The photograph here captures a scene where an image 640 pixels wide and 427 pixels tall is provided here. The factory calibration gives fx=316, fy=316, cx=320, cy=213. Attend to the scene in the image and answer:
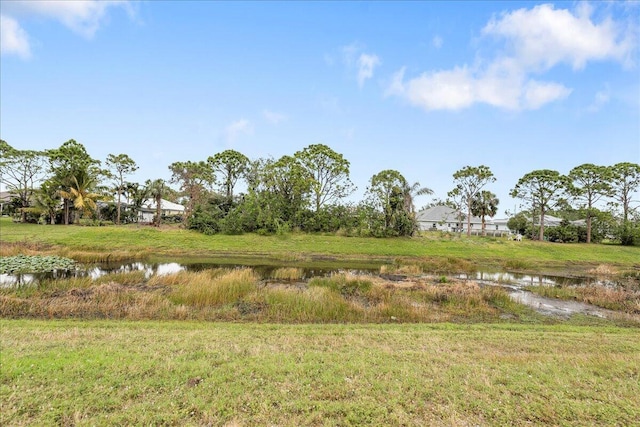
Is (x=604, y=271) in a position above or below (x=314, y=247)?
below

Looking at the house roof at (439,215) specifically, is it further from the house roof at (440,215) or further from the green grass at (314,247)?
the green grass at (314,247)

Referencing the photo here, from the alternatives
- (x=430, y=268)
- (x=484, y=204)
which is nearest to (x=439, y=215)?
(x=484, y=204)

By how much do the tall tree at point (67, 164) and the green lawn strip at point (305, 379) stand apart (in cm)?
4181

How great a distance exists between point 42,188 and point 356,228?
127 ft

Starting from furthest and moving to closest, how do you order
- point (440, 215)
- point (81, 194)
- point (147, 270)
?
point (440, 215)
point (81, 194)
point (147, 270)

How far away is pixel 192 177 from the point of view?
147ft

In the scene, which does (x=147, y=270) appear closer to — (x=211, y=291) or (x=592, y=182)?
(x=211, y=291)

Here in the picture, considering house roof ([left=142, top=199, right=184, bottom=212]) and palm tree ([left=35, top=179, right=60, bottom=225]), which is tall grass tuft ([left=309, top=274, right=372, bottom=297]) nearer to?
palm tree ([left=35, top=179, right=60, bottom=225])

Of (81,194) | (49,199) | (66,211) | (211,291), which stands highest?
(81,194)

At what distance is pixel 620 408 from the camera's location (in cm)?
416

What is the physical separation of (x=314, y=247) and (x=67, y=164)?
116 ft

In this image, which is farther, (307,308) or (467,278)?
(467,278)

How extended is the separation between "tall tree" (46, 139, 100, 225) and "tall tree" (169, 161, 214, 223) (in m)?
11.1

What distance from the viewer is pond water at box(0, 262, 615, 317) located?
1267cm
